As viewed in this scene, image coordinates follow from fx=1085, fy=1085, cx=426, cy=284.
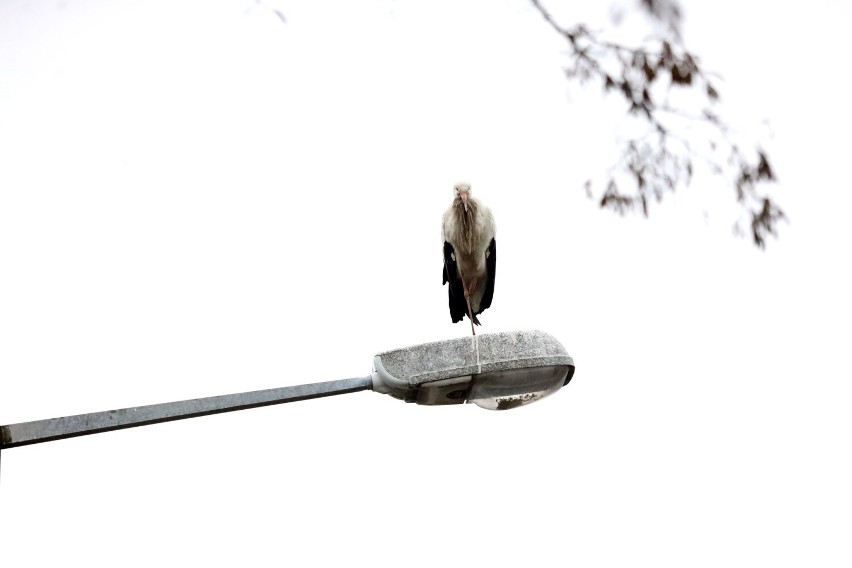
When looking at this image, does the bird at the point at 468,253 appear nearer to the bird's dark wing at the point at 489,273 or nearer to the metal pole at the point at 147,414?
the bird's dark wing at the point at 489,273

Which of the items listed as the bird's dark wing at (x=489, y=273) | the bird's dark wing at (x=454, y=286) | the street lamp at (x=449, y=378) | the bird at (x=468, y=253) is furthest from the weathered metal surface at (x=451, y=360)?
the bird's dark wing at (x=489, y=273)

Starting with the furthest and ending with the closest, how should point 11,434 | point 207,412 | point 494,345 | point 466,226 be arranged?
point 466,226
point 494,345
point 207,412
point 11,434

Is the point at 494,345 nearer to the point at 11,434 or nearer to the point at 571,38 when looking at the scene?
the point at 571,38

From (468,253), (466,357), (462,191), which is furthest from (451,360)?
(468,253)

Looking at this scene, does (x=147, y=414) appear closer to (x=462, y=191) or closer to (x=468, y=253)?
(x=462, y=191)

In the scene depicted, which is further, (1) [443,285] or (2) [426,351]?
(1) [443,285]

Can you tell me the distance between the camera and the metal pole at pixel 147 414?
2.38 metres

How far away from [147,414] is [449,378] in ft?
2.62

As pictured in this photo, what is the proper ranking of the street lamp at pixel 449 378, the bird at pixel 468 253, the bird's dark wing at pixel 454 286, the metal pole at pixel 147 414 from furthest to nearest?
the bird's dark wing at pixel 454 286 → the bird at pixel 468 253 → the street lamp at pixel 449 378 → the metal pole at pixel 147 414

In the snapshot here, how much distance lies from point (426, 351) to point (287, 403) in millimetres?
411

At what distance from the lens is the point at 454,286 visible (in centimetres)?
614

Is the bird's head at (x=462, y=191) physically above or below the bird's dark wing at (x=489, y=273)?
above

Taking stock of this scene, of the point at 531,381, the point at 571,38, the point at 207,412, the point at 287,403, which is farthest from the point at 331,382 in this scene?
the point at 571,38

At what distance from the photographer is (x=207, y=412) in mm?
2539
